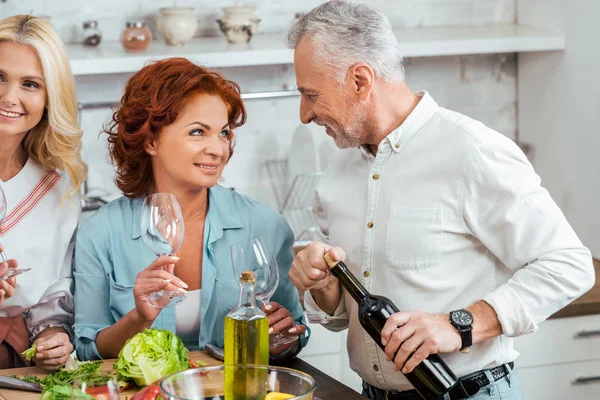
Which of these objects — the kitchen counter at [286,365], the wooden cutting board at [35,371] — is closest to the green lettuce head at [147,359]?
the kitchen counter at [286,365]

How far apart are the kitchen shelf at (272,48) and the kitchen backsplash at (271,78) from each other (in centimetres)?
8

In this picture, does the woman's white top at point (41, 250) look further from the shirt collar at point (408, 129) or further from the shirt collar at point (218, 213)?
the shirt collar at point (408, 129)

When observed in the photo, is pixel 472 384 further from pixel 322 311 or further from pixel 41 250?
pixel 41 250

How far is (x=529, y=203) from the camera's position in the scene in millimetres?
1886

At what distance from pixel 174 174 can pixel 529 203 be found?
86 centimetres

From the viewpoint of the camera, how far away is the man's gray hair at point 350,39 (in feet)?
6.60

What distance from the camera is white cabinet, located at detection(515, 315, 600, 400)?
10.5 feet

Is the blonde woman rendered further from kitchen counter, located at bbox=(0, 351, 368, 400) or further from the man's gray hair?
the man's gray hair

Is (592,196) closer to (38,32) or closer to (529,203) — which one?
(529,203)

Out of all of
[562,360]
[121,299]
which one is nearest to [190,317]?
[121,299]

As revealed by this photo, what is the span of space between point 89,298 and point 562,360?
1.79 m

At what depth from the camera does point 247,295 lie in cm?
170

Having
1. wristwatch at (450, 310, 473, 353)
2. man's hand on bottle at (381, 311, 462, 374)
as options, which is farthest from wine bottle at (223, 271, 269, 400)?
wristwatch at (450, 310, 473, 353)

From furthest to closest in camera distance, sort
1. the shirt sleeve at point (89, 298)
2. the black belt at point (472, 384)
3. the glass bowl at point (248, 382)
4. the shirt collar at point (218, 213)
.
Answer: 1. the shirt collar at point (218, 213)
2. the shirt sleeve at point (89, 298)
3. the black belt at point (472, 384)
4. the glass bowl at point (248, 382)
